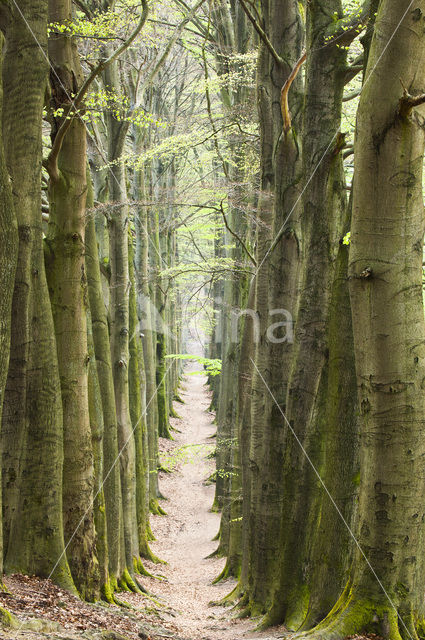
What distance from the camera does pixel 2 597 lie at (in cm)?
459

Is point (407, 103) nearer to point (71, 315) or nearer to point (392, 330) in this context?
point (392, 330)

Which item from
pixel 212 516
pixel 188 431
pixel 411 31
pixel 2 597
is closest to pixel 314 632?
pixel 2 597

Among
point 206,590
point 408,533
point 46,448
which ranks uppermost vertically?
point 46,448

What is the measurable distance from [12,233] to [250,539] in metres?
7.26

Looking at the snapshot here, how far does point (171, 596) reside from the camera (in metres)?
11.8

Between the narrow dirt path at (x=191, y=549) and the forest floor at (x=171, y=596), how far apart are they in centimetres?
2

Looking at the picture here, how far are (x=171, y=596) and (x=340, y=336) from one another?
26.9 ft

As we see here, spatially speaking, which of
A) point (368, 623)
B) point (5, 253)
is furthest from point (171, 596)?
point (5, 253)

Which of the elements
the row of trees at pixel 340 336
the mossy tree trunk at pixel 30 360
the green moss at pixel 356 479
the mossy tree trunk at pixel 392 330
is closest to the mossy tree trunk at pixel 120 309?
the row of trees at pixel 340 336

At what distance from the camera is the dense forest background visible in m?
4.00

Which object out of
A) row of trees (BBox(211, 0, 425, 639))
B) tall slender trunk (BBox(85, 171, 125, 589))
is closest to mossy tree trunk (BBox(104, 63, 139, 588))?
tall slender trunk (BBox(85, 171, 125, 589))

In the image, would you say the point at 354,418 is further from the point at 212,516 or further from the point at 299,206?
the point at 212,516

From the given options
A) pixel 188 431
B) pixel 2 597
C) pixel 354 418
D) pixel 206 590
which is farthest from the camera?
pixel 188 431

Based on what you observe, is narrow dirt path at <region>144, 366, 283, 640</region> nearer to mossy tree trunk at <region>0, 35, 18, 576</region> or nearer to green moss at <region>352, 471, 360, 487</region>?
green moss at <region>352, 471, 360, 487</region>
